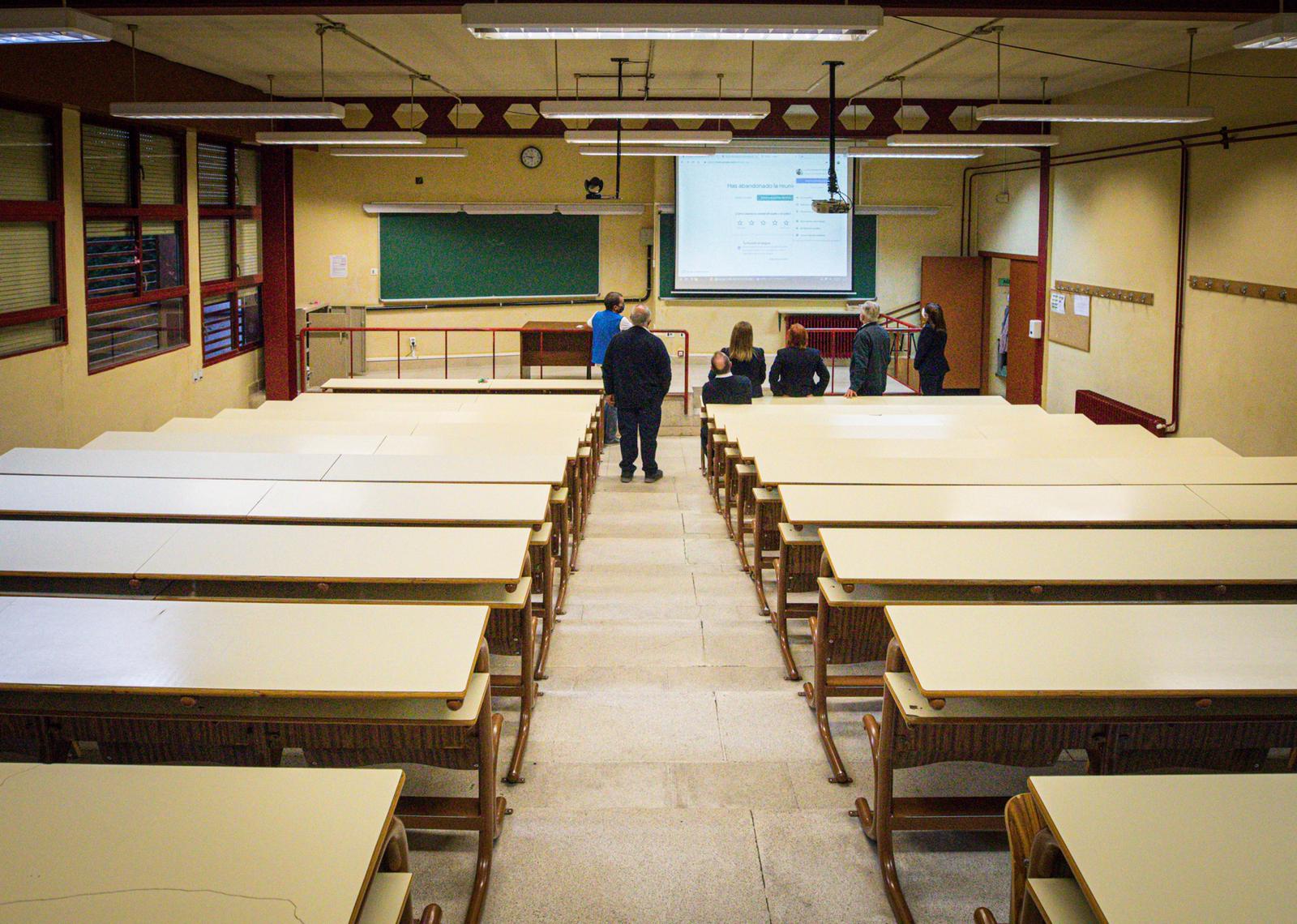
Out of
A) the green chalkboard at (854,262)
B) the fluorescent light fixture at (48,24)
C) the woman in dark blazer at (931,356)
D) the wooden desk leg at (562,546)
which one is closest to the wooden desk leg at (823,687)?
the wooden desk leg at (562,546)

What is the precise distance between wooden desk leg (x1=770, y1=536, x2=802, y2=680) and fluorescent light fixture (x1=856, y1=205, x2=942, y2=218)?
31.9 ft

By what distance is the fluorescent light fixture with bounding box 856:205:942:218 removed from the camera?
13.8 metres

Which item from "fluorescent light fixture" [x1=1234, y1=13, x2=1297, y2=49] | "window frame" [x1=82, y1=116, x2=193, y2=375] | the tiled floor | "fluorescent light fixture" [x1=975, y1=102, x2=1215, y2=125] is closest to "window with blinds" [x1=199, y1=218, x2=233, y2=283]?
"window frame" [x1=82, y1=116, x2=193, y2=375]

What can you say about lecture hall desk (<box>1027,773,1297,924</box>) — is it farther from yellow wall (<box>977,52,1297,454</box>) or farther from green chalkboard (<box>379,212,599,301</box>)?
green chalkboard (<box>379,212,599,301</box>)

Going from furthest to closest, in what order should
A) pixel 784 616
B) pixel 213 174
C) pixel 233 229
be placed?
1. pixel 233 229
2. pixel 213 174
3. pixel 784 616

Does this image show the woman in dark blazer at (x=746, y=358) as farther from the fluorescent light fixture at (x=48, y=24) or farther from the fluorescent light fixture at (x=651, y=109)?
the fluorescent light fixture at (x=48, y=24)

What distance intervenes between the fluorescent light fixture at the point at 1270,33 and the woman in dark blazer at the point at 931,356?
503 cm

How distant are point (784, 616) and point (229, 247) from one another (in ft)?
27.2

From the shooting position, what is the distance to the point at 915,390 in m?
13.2

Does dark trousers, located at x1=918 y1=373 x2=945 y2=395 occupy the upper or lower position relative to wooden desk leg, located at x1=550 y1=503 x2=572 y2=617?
upper

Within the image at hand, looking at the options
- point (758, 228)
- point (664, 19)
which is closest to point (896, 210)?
point (758, 228)

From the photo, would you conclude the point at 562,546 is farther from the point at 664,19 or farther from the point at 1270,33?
the point at 1270,33

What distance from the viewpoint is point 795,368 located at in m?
8.42

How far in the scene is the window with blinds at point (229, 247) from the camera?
1064 cm
